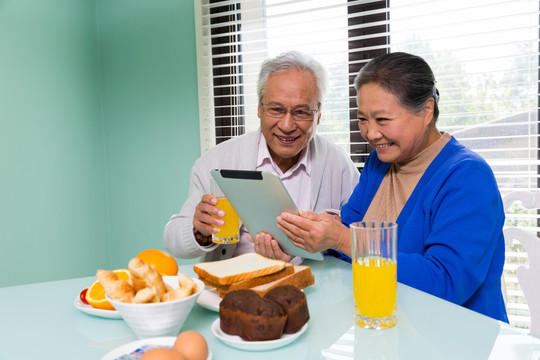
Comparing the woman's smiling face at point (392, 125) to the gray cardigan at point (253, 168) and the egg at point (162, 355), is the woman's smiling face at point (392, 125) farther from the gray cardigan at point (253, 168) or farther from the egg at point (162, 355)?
the egg at point (162, 355)

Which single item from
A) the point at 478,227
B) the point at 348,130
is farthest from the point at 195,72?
the point at 478,227

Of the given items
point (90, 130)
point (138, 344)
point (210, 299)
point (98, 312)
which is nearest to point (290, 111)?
point (210, 299)

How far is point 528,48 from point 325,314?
1.80m

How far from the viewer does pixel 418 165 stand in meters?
1.46

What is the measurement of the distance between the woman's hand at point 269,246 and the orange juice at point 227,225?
0.13m

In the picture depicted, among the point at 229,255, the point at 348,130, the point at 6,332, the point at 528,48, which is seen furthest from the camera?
the point at 348,130

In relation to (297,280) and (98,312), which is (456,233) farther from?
(98,312)

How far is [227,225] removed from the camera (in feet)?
5.05

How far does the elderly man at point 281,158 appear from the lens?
1740mm

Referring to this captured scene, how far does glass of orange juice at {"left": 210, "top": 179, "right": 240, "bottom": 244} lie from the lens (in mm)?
1517

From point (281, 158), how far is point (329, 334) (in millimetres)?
1155

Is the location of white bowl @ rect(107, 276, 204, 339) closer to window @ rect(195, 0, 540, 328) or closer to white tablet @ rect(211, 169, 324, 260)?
white tablet @ rect(211, 169, 324, 260)

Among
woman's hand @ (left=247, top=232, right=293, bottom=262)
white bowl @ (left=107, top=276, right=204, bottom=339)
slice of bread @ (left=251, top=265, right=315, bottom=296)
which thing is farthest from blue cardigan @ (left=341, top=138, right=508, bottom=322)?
white bowl @ (left=107, top=276, right=204, bottom=339)

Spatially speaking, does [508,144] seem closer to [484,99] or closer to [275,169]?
[484,99]
